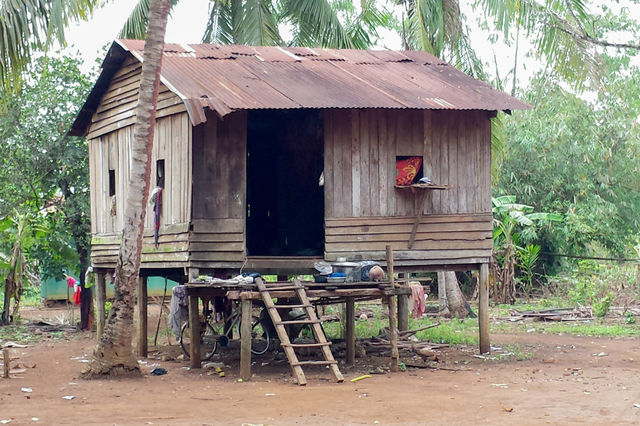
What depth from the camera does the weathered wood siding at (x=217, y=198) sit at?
46.2 feet

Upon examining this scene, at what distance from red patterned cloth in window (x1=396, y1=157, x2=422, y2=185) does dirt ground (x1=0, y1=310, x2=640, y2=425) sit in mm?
3093

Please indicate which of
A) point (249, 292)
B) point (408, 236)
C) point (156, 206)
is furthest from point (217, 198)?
point (408, 236)

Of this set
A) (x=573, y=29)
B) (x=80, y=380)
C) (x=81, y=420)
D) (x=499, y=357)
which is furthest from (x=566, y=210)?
(x=81, y=420)

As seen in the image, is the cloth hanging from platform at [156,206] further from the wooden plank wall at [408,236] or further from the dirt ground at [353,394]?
the wooden plank wall at [408,236]

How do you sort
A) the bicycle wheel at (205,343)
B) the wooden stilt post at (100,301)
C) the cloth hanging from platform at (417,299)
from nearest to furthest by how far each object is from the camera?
1. the bicycle wheel at (205,343)
2. the cloth hanging from platform at (417,299)
3. the wooden stilt post at (100,301)

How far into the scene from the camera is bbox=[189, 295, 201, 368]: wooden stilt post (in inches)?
575

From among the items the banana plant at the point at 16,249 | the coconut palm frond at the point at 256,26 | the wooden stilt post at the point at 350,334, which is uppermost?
the coconut palm frond at the point at 256,26

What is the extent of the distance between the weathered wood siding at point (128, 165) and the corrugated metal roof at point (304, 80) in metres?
0.48

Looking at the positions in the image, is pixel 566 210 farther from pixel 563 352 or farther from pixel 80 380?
pixel 80 380

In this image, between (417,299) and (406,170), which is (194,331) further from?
(417,299)

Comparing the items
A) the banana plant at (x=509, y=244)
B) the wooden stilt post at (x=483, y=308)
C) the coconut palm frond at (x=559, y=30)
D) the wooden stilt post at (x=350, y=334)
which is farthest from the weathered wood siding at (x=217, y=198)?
the banana plant at (x=509, y=244)

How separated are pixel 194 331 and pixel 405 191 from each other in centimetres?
417

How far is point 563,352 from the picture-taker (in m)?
16.4

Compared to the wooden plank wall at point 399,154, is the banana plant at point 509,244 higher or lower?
lower
